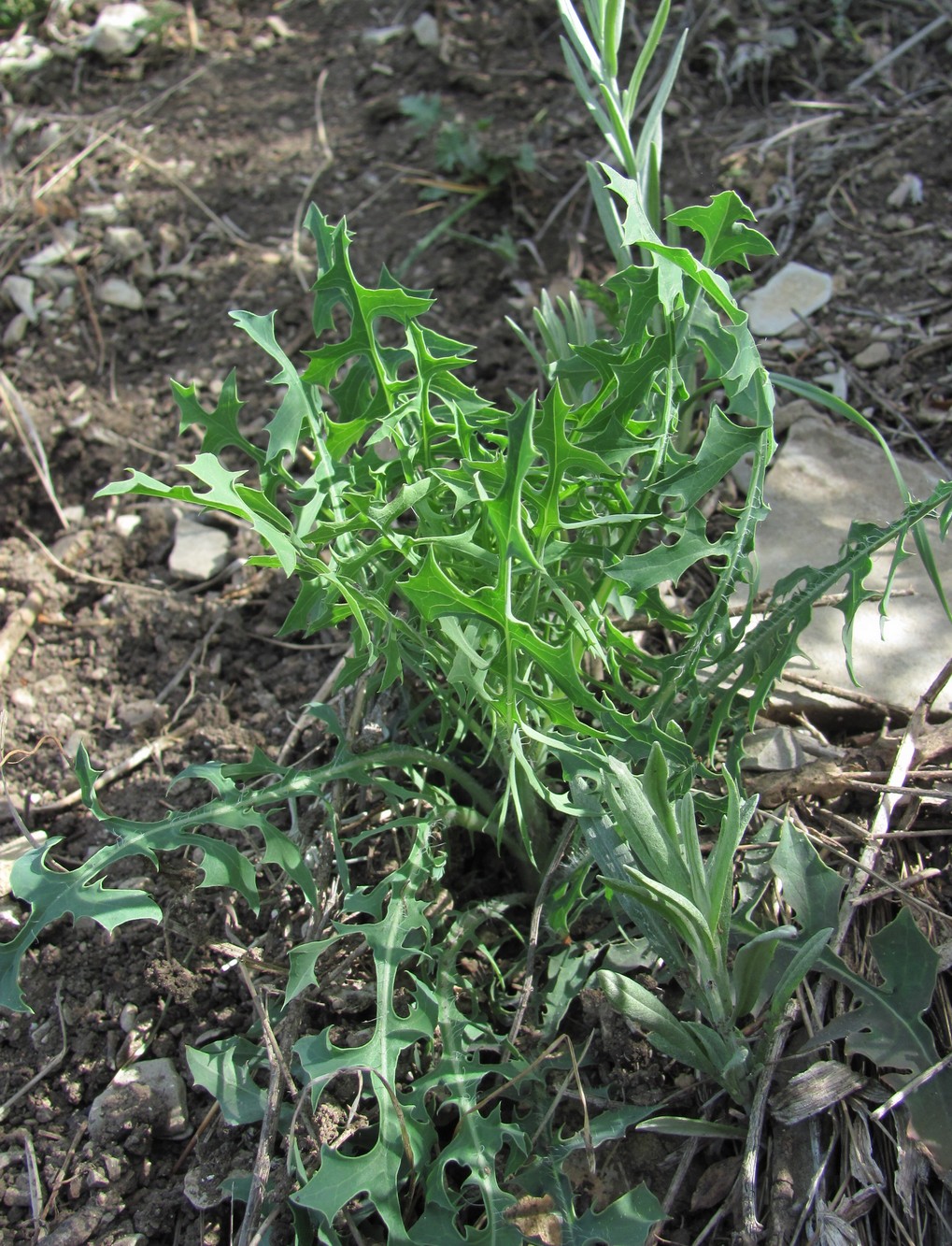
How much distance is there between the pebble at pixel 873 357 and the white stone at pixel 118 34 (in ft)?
8.58

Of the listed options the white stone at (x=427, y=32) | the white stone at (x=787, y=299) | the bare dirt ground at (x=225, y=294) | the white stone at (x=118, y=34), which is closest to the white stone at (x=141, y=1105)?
the bare dirt ground at (x=225, y=294)

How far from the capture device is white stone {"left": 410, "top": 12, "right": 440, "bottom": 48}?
3.12 meters

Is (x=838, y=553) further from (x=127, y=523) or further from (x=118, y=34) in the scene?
(x=118, y=34)

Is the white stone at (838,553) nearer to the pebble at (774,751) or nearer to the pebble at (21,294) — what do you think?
the pebble at (774,751)

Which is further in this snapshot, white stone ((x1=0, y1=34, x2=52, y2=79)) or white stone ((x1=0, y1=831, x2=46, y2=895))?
white stone ((x1=0, y1=34, x2=52, y2=79))

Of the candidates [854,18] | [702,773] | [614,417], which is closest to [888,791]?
[702,773]

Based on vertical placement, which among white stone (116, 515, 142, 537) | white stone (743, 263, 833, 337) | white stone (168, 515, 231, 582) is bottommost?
white stone (168, 515, 231, 582)

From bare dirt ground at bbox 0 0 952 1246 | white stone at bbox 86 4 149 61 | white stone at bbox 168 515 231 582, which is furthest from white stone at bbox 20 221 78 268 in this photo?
white stone at bbox 168 515 231 582

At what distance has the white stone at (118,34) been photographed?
11.0ft

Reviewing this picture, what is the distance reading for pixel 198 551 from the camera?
2217 mm

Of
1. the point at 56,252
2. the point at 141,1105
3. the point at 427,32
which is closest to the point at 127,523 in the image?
the point at 56,252

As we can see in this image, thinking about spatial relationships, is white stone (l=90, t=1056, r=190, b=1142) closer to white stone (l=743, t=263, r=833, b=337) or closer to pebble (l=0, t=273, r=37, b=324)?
white stone (l=743, t=263, r=833, b=337)

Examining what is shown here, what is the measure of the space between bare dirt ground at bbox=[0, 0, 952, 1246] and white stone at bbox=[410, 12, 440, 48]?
0.04 meters

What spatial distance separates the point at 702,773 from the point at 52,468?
1831mm
